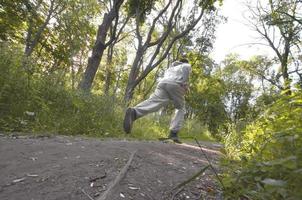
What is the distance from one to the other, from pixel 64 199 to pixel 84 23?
62.5ft

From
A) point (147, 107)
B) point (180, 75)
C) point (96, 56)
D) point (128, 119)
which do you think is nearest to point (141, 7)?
point (96, 56)

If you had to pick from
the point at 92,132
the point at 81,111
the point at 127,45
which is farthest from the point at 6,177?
the point at 127,45

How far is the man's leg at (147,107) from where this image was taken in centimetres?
659

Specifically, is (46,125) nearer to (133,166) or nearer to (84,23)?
(133,166)

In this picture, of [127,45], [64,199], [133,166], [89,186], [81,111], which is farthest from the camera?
[127,45]

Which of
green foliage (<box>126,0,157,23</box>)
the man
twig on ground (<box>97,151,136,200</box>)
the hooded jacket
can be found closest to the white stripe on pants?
the man

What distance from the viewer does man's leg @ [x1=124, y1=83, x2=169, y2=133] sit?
6.59 meters

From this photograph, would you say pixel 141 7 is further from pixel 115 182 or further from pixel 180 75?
pixel 115 182

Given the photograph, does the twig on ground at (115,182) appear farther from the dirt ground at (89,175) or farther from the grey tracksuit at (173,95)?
the grey tracksuit at (173,95)


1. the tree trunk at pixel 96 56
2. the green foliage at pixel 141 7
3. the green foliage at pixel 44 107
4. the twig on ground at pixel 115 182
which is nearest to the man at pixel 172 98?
the green foliage at pixel 44 107

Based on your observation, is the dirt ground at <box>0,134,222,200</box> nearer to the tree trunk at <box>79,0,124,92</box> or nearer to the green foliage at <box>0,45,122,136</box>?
the green foliage at <box>0,45,122,136</box>

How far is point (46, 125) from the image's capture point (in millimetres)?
5797

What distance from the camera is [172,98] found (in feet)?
22.9

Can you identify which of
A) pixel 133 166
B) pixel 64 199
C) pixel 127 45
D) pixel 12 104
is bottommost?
pixel 64 199
